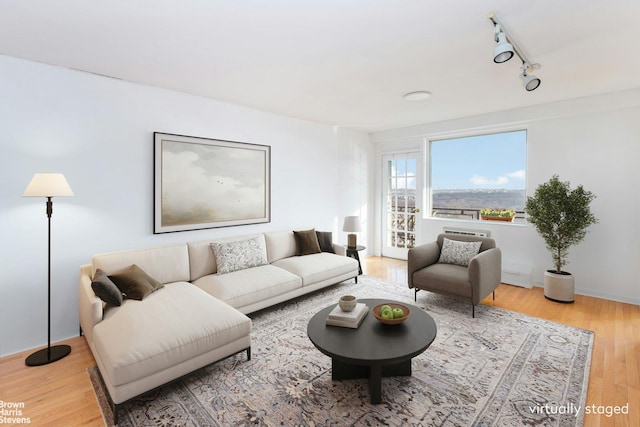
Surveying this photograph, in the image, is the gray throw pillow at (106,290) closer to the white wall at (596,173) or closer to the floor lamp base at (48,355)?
the floor lamp base at (48,355)

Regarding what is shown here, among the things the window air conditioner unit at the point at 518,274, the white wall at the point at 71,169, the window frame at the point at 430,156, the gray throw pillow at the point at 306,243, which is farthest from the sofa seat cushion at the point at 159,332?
the window frame at the point at 430,156

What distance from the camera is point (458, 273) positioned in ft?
11.3

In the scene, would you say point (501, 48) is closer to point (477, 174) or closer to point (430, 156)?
point (477, 174)

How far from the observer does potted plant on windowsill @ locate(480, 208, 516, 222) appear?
469 cm

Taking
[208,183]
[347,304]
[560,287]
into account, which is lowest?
[560,287]

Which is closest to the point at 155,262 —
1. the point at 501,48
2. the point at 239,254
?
the point at 239,254

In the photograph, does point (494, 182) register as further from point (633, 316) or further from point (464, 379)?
point (464, 379)

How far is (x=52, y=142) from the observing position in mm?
2717

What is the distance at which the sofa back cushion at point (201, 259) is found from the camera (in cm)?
339

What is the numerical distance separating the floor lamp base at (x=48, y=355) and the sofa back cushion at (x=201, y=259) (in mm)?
1180

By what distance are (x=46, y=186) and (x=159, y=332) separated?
150cm

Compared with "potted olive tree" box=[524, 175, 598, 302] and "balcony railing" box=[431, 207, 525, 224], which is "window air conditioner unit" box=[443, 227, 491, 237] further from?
"potted olive tree" box=[524, 175, 598, 302]

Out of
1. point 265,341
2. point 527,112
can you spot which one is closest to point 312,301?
point 265,341

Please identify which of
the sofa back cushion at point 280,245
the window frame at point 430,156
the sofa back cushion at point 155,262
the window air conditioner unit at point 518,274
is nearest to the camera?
the sofa back cushion at point 155,262
